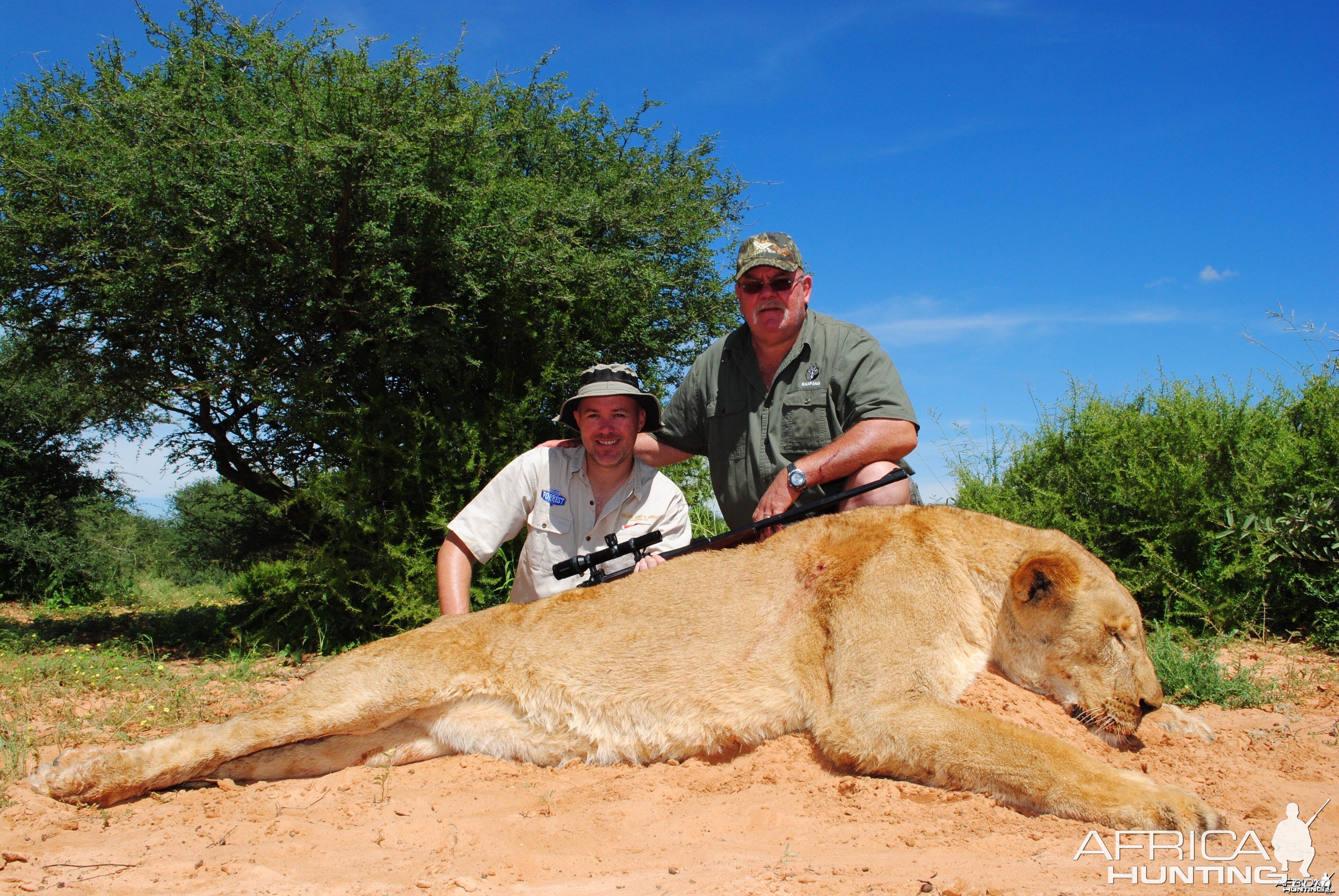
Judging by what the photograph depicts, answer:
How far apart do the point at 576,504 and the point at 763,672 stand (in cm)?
208

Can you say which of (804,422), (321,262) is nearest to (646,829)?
(804,422)

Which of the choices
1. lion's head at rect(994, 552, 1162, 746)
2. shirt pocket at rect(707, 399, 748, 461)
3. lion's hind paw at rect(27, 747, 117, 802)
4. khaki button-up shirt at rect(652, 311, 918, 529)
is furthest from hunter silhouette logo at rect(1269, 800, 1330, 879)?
lion's hind paw at rect(27, 747, 117, 802)

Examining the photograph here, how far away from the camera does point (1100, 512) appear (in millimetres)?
7547

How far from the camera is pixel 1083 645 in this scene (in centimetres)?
368

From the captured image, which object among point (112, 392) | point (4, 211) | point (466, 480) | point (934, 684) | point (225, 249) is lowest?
point (934, 684)

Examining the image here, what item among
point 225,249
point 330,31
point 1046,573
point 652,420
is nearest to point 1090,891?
point 1046,573

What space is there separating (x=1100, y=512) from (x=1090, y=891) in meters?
5.63

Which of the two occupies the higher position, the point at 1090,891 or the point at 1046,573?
the point at 1046,573

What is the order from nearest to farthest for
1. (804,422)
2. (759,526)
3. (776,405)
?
(759,526) < (804,422) < (776,405)

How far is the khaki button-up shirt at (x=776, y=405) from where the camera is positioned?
5.41m

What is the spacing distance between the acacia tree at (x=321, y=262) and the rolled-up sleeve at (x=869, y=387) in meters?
2.93

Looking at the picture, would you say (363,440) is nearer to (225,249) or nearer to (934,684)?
(225,249)

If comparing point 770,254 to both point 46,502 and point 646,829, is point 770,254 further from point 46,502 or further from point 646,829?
point 46,502

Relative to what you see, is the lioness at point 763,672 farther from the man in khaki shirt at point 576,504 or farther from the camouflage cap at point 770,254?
the camouflage cap at point 770,254
